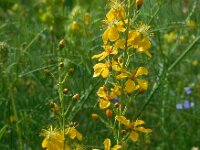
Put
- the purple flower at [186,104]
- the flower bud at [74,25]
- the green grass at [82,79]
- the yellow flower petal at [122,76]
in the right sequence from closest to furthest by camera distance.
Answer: the yellow flower petal at [122,76], the green grass at [82,79], the flower bud at [74,25], the purple flower at [186,104]

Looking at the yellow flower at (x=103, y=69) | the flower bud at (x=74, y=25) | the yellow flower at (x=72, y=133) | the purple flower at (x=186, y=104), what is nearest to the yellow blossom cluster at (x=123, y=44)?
the yellow flower at (x=103, y=69)

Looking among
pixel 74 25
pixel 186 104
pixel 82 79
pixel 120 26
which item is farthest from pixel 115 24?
pixel 186 104

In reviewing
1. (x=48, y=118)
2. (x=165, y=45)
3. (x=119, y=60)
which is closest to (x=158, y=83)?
(x=48, y=118)

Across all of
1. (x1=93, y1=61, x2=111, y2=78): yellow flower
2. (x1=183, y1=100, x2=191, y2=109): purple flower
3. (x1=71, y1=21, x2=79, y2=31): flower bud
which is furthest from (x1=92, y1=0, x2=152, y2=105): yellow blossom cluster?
(x1=183, y1=100, x2=191, y2=109): purple flower

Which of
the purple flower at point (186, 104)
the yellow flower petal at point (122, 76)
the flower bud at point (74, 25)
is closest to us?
the yellow flower petal at point (122, 76)

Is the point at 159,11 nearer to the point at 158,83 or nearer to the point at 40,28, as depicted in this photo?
the point at 158,83

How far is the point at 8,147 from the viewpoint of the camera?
7.33 feet

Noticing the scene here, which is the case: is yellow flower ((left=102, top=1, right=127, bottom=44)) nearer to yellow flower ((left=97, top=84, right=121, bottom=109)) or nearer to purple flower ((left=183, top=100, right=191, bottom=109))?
yellow flower ((left=97, top=84, right=121, bottom=109))

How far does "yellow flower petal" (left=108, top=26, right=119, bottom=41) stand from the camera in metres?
1.52

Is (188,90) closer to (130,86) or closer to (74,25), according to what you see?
(74,25)

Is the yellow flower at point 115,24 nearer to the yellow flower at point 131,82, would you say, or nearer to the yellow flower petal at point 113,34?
the yellow flower petal at point 113,34

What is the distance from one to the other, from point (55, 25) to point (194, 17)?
0.79m

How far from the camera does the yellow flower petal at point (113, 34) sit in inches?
60.0

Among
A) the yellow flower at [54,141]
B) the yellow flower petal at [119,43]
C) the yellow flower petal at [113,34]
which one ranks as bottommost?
the yellow flower at [54,141]
